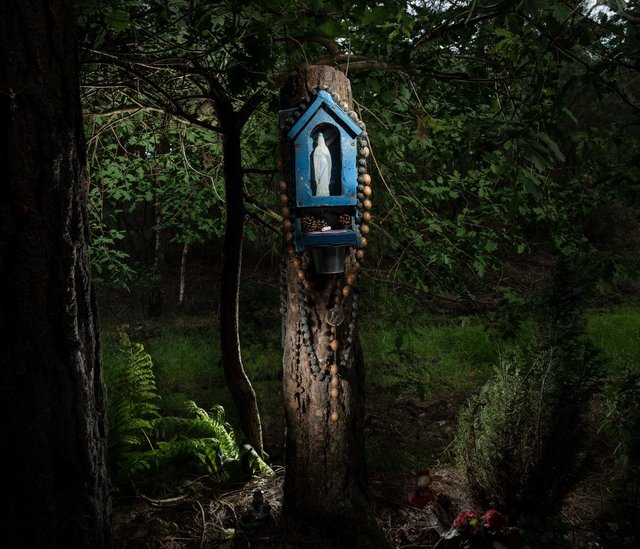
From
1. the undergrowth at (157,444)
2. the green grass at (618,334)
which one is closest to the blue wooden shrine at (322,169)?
the undergrowth at (157,444)

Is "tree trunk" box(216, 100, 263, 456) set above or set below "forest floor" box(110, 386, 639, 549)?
above

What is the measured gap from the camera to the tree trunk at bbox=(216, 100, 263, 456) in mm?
3281

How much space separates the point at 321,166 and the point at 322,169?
14 millimetres

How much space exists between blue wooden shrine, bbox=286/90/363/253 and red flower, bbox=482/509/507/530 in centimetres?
147

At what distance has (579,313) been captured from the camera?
2654 mm

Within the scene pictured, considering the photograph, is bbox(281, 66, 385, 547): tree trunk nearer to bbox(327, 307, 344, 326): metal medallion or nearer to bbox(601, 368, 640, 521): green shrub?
bbox(327, 307, 344, 326): metal medallion

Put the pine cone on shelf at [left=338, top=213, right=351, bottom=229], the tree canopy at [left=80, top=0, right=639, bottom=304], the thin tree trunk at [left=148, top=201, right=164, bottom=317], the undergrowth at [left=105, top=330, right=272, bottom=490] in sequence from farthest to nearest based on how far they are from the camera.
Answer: the thin tree trunk at [left=148, top=201, right=164, bottom=317] → the undergrowth at [left=105, top=330, right=272, bottom=490] → the pine cone on shelf at [left=338, top=213, right=351, bottom=229] → the tree canopy at [left=80, top=0, right=639, bottom=304]

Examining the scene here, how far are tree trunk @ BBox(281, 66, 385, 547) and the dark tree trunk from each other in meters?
0.93

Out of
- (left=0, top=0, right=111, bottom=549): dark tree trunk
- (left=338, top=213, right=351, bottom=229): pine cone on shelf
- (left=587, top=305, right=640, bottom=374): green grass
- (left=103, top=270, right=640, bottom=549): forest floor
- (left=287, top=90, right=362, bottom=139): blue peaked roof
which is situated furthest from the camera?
(left=587, top=305, right=640, bottom=374): green grass

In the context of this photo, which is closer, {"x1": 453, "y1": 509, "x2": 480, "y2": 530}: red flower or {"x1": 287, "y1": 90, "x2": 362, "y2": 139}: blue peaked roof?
{"x1": 287, "y1": 90, "x2": 362, "y2": 139}: blue peaked roof

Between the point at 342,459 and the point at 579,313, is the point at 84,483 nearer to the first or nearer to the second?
the point at 342,459

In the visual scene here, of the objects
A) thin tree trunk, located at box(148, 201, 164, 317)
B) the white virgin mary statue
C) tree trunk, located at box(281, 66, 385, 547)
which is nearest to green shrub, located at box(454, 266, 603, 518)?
tree trunk, located at box(281, 66, 385, 547)

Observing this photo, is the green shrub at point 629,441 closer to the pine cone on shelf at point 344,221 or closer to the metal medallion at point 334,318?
the metal medallion at point 334,318

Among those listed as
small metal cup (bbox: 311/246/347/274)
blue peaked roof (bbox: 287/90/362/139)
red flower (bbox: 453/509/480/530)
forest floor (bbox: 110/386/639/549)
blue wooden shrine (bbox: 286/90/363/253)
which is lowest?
forest floor (bbox: 110/386/639/549)
